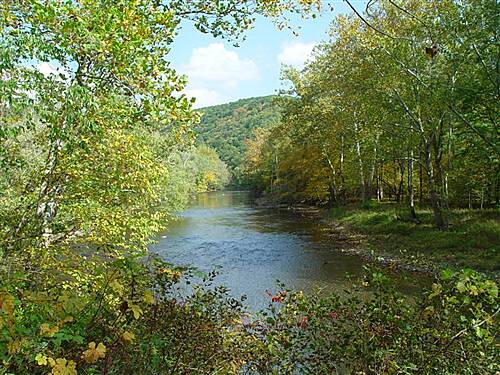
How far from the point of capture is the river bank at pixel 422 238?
14.5 meters

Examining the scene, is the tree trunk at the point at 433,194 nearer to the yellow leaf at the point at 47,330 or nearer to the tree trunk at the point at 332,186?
the tree trunk at the point at 332,186

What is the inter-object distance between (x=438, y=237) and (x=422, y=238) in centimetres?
87

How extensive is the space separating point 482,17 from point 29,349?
1263 cm

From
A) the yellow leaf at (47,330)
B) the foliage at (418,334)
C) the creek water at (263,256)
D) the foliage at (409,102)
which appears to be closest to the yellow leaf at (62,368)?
the yellow leaf at (47,330)

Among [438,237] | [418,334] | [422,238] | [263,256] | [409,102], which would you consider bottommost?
[263,256]

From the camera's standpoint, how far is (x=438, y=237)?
17.6 metres

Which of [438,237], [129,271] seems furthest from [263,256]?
[129,271]

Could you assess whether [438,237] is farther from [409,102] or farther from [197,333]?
[197,333]

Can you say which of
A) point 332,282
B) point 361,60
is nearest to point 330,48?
point 361,60

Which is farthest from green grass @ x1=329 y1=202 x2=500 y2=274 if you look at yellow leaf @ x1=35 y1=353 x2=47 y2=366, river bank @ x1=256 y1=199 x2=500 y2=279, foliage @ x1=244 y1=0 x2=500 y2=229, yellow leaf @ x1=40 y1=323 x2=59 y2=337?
yellow leaf @ x1=35 y1=353 x2=47 y2=366

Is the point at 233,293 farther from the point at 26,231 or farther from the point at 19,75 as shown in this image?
the point at 19,75

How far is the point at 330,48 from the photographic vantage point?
25.3 meters

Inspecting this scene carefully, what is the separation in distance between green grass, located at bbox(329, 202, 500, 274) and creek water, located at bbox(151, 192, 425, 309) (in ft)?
6.57

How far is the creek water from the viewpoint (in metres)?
13.7
